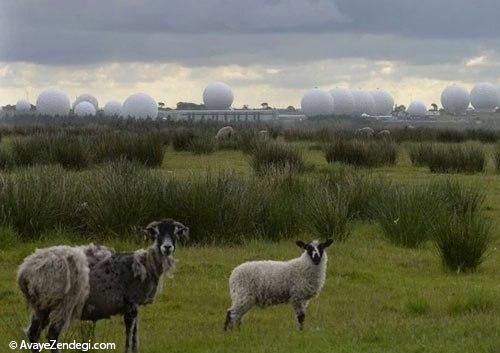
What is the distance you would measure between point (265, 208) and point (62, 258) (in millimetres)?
8469

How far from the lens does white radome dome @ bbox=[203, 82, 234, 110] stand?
110000mm

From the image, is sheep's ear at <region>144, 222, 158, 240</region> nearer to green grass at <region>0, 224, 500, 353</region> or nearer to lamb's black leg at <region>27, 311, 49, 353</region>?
green grass at <region>0, 224, 500, 353</region>

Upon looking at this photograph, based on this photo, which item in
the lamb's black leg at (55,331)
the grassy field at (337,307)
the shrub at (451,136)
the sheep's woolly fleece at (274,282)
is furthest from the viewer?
the shrub at (451,136)

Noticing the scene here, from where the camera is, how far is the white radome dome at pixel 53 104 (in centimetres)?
11731

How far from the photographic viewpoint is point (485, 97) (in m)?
128

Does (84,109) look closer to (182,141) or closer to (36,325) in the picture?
(182,141)

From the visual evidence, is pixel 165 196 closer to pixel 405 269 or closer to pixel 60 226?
Result: pixel 60 226

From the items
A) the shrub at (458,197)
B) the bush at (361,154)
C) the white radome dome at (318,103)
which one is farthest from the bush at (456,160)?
the white radome dome at (318,103)

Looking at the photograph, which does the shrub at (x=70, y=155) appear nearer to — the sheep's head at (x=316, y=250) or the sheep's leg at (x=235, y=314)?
the sheep's head at (x=316, y=250)

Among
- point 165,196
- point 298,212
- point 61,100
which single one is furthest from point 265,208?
point 61,100

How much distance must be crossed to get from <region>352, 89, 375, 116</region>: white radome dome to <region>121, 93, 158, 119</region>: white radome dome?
3028 centimetres

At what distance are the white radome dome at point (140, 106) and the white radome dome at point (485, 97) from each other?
4721 centimetres

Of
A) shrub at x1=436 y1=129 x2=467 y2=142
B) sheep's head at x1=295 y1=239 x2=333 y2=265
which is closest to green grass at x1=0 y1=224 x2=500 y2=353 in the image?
sheep's head at x1=295 y1=239 x2=333 y2=265

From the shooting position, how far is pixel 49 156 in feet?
86.6
